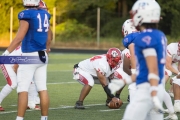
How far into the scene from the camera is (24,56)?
7.82m

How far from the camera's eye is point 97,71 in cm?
1009

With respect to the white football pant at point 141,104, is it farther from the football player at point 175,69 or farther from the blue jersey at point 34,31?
the football player at point 175,69

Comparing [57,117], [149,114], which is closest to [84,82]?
[57,117]

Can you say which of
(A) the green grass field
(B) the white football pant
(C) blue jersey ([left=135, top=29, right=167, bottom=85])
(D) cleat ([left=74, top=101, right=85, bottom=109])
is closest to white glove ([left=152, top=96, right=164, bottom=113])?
(B) the white football pant

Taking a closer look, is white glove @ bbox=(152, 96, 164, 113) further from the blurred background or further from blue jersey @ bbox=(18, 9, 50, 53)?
the blurred background

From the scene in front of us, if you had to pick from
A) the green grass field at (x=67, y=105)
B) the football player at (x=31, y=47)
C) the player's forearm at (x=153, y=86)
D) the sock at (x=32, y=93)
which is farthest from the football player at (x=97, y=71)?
the player's forearm at (x=153, y=86)

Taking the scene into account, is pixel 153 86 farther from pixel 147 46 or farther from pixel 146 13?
pixel 146 13

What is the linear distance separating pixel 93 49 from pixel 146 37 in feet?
80.8

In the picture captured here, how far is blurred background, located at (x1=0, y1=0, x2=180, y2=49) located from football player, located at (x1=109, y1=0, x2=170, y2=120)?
2484 cm

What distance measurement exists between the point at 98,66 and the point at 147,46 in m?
4.26

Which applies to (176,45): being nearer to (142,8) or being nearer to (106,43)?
(142,8)

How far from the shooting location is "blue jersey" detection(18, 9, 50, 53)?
782 centimetres

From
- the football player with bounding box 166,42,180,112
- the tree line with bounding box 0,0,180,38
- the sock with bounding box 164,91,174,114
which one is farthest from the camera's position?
the tree line with bounding box 0,0,180,38

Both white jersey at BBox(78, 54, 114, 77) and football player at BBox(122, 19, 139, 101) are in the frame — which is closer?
football player at BBox(122, 19, 139, 101)
